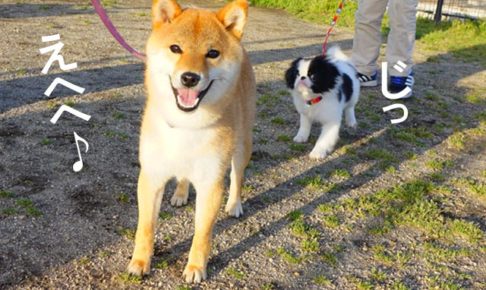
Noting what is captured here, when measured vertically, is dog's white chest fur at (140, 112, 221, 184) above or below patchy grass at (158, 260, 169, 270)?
above

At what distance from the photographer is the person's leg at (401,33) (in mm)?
5289

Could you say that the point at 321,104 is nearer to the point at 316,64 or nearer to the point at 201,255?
the point at 316,64

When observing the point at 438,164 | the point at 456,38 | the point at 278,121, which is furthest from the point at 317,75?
the point at 456,38

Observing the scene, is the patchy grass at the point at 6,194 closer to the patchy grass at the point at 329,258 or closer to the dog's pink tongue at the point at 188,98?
the dog's pink tongue at the point at 188,98

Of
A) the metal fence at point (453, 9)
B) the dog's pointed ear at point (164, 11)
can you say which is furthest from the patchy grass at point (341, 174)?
the metal fence at point (453, 9)

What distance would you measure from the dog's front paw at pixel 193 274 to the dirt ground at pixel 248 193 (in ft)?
0.13

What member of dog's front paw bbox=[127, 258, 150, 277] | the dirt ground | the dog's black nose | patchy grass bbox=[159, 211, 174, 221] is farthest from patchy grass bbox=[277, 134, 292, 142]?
the dog's black nose

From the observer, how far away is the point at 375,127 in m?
4.87

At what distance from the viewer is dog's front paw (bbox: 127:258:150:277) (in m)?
2.39

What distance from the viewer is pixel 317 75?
4078 millimetres

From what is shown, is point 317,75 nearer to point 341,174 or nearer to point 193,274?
point 341,174

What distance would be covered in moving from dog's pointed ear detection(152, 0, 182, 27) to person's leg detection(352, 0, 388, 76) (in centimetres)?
380

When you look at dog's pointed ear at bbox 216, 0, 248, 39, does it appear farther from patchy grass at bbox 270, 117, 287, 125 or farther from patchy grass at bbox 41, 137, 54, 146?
Answer: patchy grass at bbox 270, 117, 287, 125

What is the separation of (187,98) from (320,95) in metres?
2.23
